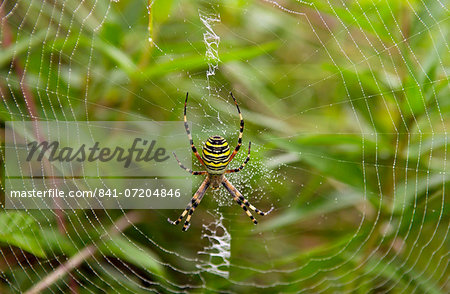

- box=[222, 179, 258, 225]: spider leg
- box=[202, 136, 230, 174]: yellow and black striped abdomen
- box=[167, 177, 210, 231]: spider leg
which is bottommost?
box=[167, 177, 210, 231]: spider leg

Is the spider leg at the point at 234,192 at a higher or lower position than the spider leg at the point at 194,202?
higher

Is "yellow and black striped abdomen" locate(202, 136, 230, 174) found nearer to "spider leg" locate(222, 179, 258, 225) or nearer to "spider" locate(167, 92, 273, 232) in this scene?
"spider" locate(167, 92, 273, 232)

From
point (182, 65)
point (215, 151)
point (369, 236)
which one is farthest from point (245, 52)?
point (369, 236)

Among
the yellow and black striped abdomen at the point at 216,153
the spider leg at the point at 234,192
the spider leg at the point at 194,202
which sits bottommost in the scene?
the spider leg at the point at 194,202

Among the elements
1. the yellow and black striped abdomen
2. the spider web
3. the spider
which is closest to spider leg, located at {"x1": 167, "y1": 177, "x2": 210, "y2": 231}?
the spider

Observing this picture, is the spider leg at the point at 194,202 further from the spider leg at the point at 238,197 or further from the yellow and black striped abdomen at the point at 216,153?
the yellow and black striped abdomen at the point at 216,153

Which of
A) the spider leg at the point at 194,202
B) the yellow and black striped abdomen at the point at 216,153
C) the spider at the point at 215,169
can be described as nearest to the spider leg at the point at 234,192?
the spider at the point at 215,169

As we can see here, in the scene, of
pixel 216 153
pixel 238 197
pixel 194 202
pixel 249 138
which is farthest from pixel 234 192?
pixel 216 153

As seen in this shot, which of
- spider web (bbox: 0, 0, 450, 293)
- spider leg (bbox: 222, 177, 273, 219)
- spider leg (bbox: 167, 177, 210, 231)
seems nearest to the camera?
spider web (bbox: 0, 0, 450, 293)
